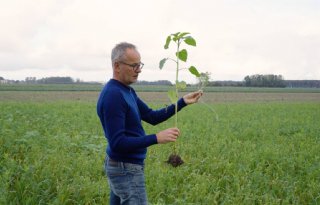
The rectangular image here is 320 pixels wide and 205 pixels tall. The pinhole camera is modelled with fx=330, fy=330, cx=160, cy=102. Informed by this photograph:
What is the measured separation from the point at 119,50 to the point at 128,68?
0.16 metres

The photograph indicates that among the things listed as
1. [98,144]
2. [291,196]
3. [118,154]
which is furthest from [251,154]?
[118,154]

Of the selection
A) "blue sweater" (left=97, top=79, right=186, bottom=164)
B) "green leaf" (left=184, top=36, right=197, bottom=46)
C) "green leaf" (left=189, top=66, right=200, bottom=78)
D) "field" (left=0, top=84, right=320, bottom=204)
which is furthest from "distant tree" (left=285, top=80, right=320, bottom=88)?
"blue sweater" (left=97, top=79, right=186, bottom=164)

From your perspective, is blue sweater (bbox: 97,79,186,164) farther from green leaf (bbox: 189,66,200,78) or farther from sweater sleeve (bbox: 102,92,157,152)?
green leaf (bbox: 189,66,200,78)

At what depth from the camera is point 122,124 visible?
2.44 metres

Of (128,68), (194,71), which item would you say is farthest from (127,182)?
(194,71)

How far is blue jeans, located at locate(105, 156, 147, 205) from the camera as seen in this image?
264cm

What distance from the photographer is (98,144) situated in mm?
8156

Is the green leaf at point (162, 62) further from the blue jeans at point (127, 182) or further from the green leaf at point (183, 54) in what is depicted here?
the blue jeans at point (127, 182)

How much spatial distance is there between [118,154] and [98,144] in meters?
5.68

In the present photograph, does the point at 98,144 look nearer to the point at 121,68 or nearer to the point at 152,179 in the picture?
the point at 152,179

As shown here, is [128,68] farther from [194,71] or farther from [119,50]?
[194,71]

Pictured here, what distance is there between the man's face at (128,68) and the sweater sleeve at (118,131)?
228mm

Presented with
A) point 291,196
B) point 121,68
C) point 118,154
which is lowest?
point 291,196

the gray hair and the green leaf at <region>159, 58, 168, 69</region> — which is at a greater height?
the gray hair
